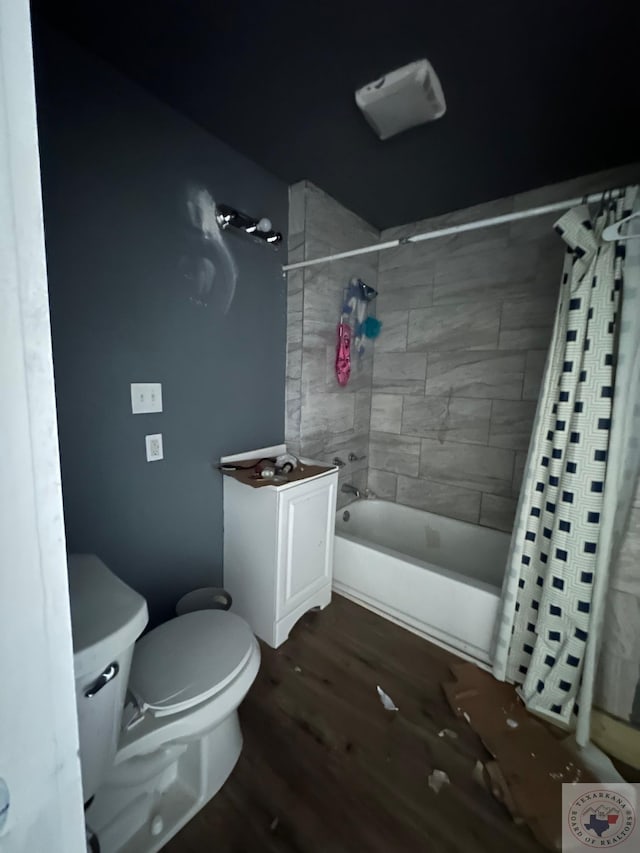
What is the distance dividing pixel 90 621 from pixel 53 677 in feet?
1.34

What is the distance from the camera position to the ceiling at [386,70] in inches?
40.0

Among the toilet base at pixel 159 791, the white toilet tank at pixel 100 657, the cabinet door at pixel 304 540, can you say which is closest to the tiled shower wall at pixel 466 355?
the cabinet door at pixel 304 540

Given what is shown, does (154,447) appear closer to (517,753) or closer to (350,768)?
(350,768)

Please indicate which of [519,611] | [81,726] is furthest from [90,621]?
[519,611]

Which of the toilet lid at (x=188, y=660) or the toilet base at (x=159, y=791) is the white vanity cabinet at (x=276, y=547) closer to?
the toilet lid at (x=188, y=660)

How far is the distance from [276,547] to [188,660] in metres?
0.57

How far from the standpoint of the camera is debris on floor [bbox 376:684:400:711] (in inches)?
53.1

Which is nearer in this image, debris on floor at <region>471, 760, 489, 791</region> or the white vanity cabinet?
debris on floor at <region>471, 760, 489, 791</region>

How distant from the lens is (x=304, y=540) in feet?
5.50

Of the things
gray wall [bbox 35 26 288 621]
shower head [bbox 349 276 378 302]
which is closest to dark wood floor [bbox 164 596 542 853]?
gray wall [bbox 35 26 288 621]

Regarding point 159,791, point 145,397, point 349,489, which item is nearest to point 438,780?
point 159,791

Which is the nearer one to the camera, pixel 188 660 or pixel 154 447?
pixel 188 660

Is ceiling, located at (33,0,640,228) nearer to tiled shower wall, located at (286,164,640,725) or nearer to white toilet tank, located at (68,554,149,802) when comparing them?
tiled shower wall, located at (286,164,640,725)

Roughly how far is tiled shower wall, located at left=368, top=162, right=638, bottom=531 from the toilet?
1663 millimetres
